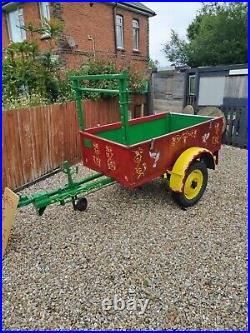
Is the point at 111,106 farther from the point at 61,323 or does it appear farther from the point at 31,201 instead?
the point at 61,323

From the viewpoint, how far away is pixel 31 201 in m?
3.37

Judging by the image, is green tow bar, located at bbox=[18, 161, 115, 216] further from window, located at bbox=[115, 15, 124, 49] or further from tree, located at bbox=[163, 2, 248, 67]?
tree, located at bbox=[163, 2, 248, 67]

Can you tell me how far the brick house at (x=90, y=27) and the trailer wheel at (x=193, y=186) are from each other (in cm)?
785

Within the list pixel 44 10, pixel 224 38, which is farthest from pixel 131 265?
pixel 224 38

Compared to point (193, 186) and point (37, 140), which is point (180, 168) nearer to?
point (193, 186)

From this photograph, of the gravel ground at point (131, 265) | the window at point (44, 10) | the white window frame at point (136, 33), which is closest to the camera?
the gravel ground at point (131, 265)

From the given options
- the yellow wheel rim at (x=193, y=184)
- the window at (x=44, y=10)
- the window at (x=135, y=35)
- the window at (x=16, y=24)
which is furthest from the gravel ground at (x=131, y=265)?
the window at (x=135, y=35)

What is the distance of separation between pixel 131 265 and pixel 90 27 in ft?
41.4

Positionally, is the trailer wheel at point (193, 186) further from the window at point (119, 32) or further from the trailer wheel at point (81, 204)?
the window at point (119, 32)

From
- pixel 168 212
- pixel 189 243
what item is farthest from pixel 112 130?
pixel 189 243

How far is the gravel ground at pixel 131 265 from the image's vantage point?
250 centimetres

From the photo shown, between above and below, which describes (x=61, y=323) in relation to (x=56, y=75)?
below

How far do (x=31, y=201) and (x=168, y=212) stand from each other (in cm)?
210

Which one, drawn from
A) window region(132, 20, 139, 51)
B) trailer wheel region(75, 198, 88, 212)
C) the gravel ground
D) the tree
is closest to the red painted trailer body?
trailer wheel region(75, 198, 88, 212)
